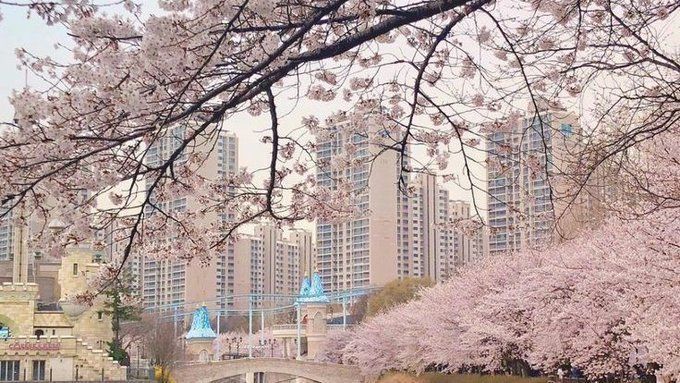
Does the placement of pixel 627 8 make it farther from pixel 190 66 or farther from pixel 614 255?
pixel 614 255

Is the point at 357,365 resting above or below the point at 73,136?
below

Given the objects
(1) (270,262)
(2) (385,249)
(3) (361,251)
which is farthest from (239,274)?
(3) (361,251)

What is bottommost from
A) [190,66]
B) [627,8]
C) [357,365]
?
[357,365]

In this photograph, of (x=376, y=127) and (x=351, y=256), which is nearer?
(x=376, y=127)

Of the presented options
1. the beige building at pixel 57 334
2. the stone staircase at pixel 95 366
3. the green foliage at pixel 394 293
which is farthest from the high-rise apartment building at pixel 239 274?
the stone staircase at pixel 95 366

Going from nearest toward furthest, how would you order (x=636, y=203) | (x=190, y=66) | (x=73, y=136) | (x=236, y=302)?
(x=190, y=66) < (x=73, y=136) < (x=636, y=203) < (x=236, y=302)

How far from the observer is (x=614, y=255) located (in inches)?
650

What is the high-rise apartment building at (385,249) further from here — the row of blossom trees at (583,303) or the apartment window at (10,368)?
the apartment window at (10,368)

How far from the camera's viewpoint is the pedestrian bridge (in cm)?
3934

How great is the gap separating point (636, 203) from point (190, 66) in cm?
1154

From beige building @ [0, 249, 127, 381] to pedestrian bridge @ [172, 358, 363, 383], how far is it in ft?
31.0

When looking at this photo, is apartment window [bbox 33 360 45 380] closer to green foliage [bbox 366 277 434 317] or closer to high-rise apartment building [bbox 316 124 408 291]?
high-rise apartment building [bbox 316 124 408 291]

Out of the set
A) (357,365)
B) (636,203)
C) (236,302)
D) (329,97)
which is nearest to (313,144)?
(329,97)

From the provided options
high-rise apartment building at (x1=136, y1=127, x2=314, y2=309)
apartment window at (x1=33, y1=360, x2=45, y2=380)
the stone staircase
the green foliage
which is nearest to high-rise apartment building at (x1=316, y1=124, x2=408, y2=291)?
the green foliage
